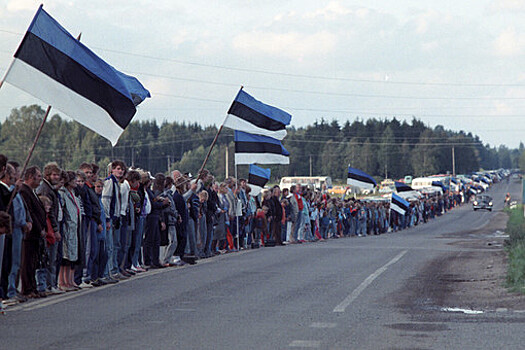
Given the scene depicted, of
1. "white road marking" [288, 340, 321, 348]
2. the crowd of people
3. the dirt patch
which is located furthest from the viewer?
the dirt patch

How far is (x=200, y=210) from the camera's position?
18.5 meters

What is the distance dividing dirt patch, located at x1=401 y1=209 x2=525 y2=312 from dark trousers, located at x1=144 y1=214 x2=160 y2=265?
16.2ft

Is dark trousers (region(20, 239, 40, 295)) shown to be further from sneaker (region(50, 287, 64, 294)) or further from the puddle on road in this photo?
the puddle on road

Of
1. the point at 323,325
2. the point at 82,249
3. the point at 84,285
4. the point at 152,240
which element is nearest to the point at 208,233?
the point at 152,240

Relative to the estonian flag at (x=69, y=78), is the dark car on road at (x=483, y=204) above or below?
below

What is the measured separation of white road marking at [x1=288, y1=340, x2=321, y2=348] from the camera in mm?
7633

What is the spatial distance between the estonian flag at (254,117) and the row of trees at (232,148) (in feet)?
280

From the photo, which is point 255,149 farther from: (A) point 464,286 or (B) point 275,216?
(A) point 464,286

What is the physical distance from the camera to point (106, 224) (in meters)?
13.2

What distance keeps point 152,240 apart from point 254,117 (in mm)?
4772

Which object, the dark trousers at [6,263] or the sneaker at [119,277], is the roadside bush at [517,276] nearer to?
the sneaker at [119,277]

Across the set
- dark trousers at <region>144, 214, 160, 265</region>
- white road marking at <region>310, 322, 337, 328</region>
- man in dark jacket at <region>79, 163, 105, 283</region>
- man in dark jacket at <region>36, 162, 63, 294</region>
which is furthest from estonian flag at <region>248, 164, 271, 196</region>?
white road marking at <region>310, 322, 337, 328</region>

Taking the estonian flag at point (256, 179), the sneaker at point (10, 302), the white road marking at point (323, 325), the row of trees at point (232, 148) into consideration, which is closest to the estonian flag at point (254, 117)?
the estonian flag at point (256, 179)

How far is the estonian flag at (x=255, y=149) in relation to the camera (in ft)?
69.9
